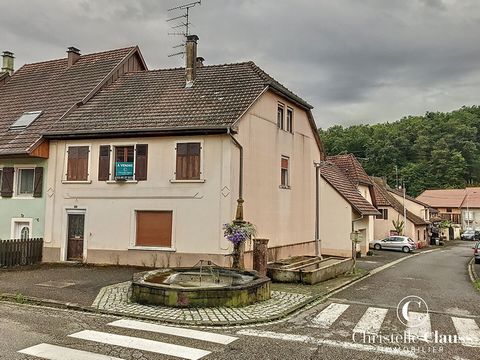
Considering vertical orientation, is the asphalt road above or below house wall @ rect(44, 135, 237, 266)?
below

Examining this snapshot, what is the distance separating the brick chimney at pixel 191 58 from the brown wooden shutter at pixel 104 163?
501cm

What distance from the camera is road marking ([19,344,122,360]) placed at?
6.50 m

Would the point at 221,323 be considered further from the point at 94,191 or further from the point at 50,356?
the point at 94,191

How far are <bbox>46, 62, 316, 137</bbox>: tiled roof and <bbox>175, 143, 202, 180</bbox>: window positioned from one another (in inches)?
32.0

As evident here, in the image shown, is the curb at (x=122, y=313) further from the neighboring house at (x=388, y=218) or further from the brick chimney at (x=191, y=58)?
the neighboring house at (x=388, y=218)

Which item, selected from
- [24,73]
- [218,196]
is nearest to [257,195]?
[218,196]

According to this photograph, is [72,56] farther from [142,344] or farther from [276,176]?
[142,344]

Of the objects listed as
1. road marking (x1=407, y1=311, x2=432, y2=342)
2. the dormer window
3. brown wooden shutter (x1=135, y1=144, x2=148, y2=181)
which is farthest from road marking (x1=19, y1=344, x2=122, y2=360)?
the dormer window

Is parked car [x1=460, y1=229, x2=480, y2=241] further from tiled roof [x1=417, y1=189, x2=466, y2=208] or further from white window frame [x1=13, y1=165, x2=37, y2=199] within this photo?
white window frame [x1=13, y1=165, x2=37, y2=199]

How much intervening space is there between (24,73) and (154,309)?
20.6 meters

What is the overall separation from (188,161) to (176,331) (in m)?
9.12

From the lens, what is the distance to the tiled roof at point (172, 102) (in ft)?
55.1

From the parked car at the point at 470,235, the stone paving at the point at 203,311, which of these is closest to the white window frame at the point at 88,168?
the stone paving at the point at 203,311

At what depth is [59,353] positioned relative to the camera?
6664 mm
